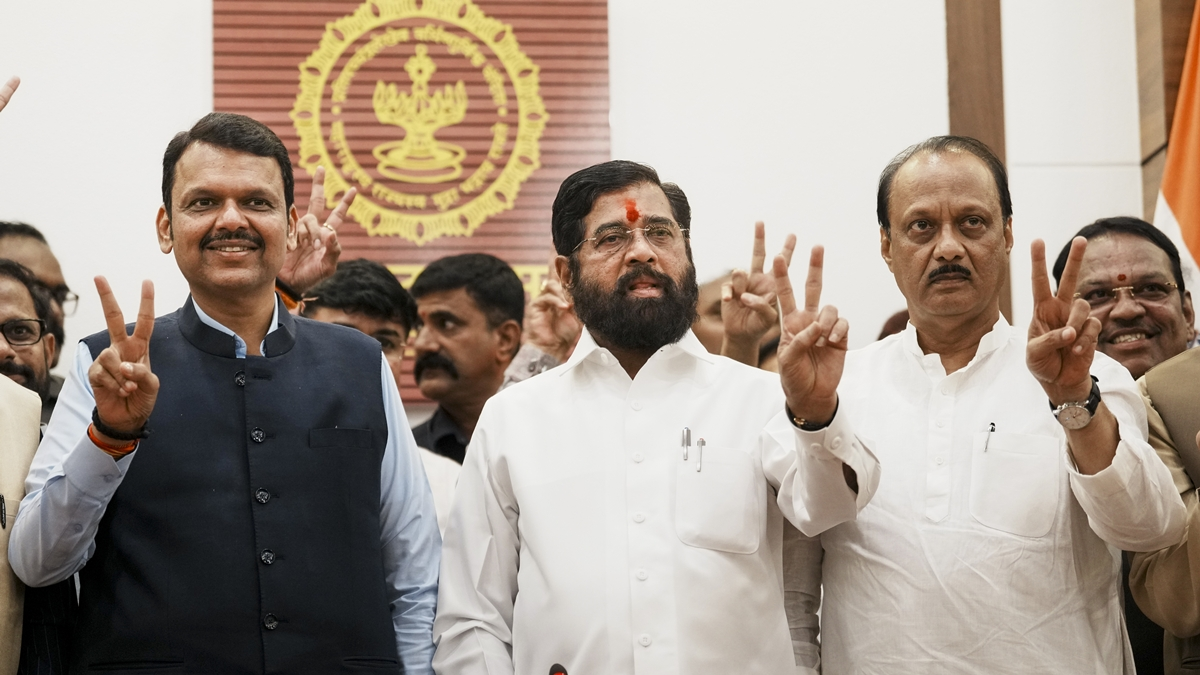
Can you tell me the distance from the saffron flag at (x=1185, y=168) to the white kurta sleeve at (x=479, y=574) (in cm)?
283

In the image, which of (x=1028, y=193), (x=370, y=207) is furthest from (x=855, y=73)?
(x=370, y=207)

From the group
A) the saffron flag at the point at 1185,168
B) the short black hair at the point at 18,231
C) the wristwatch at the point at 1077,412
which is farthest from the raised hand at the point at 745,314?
the short black hair at the point at 18,231

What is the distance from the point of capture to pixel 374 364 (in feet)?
8.21

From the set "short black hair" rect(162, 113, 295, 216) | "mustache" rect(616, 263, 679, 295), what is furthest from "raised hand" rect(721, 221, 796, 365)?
"short black hair" rect(162, 113, 295, 216)

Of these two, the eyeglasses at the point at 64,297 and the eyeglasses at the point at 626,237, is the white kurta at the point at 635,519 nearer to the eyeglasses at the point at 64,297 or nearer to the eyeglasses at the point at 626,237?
the eyeglasses at the point at 626,237

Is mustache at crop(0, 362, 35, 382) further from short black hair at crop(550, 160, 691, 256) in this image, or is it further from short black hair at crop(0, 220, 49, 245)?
short black hair at crop(550, 160, 691, 256)

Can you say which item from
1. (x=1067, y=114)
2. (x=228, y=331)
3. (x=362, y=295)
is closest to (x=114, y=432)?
(x=228, y=331)

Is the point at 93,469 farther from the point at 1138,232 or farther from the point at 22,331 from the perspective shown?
the point at 1138,232

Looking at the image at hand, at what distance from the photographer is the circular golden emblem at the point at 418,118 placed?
453 centimetres

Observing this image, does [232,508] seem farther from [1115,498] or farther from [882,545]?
[1115,498]

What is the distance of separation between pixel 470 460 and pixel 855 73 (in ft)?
9.26

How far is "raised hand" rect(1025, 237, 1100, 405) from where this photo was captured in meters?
2.06

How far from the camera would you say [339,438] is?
235cm

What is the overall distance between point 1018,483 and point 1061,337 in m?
0.34
